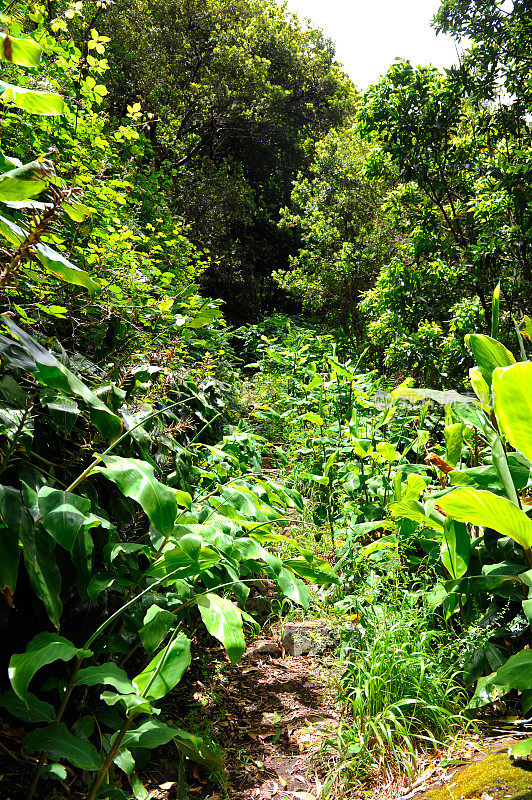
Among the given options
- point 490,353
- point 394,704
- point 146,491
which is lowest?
point 394,704

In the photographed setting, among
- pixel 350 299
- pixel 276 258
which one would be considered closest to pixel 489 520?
pixel 350 299

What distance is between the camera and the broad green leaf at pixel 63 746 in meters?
1.00

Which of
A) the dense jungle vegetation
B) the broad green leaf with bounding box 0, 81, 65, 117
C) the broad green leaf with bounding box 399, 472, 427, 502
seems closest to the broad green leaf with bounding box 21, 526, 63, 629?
the dense jungle vegetation

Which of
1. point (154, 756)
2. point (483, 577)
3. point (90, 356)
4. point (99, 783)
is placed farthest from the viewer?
point (90, 356)

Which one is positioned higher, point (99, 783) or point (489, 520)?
point (489, 520)

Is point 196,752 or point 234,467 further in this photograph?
point 234,467

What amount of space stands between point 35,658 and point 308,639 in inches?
65.1

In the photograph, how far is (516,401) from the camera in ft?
3.57

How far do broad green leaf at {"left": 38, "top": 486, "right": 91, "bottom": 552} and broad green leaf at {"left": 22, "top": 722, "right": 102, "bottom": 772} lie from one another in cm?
41

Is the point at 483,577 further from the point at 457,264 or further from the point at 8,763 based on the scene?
the point at 457,264

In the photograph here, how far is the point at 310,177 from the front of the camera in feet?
41.5

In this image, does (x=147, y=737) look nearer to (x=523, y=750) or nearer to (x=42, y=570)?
(x=42, y=570)

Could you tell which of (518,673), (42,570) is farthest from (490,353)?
(42,570)

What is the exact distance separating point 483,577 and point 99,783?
1102 millimetres
